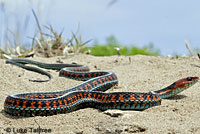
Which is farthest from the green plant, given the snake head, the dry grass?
the snake head

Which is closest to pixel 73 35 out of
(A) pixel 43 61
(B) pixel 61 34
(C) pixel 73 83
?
(B) pixel 61 34

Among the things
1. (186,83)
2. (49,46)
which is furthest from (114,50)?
(186,83)

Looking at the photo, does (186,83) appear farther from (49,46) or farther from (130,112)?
(49,46)

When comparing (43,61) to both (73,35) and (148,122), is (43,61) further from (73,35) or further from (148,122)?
(148,122)

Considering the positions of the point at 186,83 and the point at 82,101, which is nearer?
the point at 82,101

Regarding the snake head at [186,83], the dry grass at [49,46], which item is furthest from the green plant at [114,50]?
the snake head at [186,83]

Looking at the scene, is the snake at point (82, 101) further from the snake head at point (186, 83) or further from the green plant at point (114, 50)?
the green plant at point (114, 50)

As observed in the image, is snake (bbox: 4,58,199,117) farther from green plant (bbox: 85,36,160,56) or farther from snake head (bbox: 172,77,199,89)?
green plant (bbox: 85,36,160,56)

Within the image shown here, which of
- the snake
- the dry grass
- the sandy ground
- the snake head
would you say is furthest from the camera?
the dry grass
